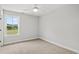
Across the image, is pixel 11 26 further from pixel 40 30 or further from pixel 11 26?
pixel 40 30

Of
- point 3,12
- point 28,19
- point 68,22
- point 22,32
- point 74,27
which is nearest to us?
point 74,27

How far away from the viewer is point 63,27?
3449mm

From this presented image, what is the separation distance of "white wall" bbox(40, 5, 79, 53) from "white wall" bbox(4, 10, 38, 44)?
36 centimetres

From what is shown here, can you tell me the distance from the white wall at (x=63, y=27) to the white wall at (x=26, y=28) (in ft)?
1.17

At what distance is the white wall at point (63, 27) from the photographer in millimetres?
2971

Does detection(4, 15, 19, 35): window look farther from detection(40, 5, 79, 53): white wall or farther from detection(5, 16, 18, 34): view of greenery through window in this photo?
A: detection(40, 5, 79, 53): white wall

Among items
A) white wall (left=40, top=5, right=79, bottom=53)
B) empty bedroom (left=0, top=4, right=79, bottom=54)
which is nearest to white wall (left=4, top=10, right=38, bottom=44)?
empty bedroom (left=0, top=4, right=79, bottom=54)

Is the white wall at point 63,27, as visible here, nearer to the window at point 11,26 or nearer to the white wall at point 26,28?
the white wall at point 26,28

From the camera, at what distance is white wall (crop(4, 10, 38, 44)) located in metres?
3.63
